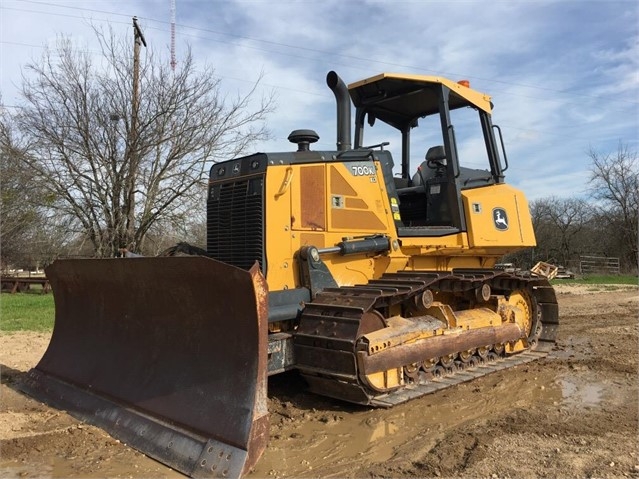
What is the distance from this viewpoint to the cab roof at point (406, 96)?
6273 mm

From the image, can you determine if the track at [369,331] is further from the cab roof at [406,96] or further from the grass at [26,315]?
the grass at [26,315]

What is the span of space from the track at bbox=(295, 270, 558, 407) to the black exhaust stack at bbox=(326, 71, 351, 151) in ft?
5.17

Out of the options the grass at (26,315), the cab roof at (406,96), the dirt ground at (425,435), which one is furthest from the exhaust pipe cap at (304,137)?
the grass at (26,315)

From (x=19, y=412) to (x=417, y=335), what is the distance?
12.1ft

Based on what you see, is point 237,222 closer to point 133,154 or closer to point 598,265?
point 133,154

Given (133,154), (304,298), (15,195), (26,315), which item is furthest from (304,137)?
(15,195)

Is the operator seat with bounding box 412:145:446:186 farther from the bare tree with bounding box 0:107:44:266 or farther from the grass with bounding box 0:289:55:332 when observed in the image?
the bare tree with bounding box 0:107:44:266

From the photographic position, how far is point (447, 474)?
11.2 feet

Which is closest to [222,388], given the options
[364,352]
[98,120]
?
[364,352]

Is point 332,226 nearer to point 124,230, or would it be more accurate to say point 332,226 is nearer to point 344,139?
point 344,139

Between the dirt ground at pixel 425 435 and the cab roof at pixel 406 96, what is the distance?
134 inches

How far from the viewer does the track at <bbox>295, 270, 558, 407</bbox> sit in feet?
14.7

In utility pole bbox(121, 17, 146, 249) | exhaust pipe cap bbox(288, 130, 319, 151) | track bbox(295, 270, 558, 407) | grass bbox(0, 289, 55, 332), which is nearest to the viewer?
track bbox(295, 270, 558, 407)

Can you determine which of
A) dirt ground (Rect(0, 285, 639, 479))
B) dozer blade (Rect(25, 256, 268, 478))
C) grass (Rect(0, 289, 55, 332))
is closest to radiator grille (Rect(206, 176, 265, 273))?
dozer blade (Rect(25, 256, 268, 478))
